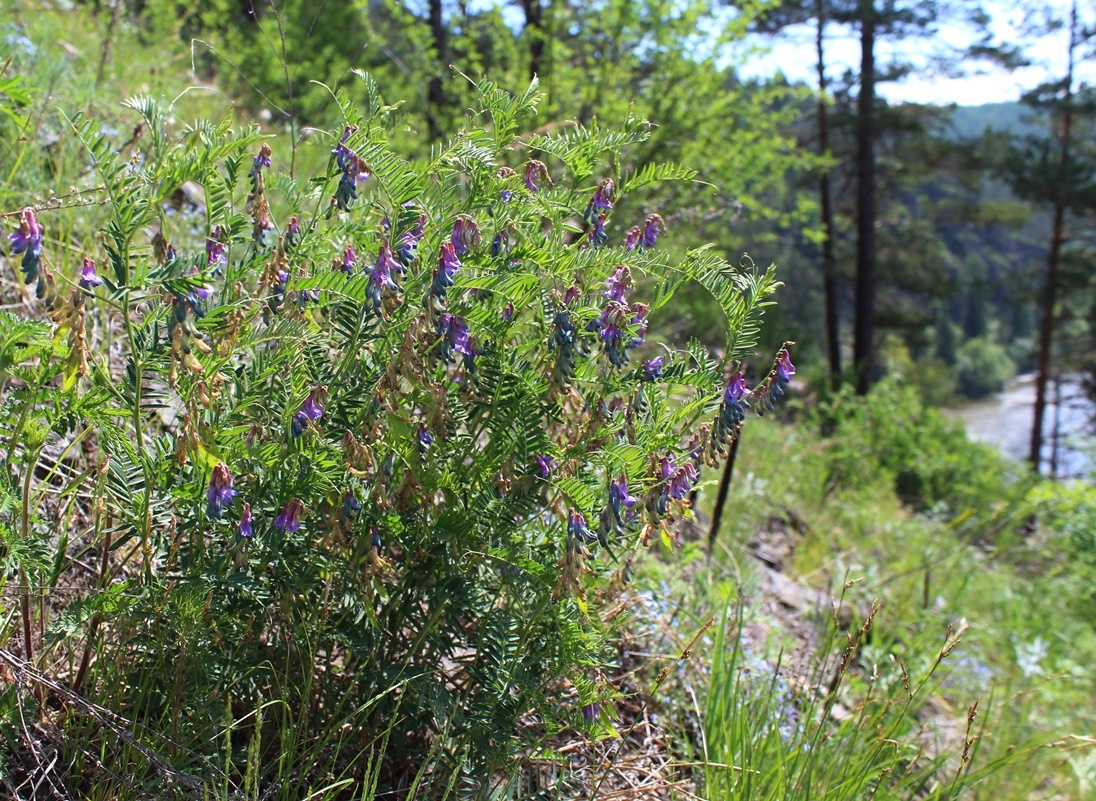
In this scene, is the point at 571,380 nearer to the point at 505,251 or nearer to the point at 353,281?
the point at 505,251

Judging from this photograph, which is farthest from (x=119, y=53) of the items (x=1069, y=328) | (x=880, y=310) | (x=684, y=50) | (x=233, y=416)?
(x=1069, y=328)

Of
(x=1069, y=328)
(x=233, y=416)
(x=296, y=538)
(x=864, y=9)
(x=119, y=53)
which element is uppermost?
(x=864, y=9)

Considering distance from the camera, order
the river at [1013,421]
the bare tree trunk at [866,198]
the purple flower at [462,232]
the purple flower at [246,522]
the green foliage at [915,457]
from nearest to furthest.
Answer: the purple flower at [246,522], the purple flower at [462,232], the green foliage at [915,457], the bare tree trunk at [866,198], the river at [1013,421]

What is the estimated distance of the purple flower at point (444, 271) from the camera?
1.35 m

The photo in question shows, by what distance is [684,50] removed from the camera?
6.64 metres

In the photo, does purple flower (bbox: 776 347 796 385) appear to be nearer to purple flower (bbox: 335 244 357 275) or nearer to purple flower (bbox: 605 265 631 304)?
purple flower (bbox: 605 265 631 304)

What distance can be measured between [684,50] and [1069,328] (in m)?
17.0

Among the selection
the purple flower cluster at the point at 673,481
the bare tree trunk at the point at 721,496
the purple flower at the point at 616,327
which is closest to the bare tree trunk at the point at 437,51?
the bare tree trunk at the point at 721,496

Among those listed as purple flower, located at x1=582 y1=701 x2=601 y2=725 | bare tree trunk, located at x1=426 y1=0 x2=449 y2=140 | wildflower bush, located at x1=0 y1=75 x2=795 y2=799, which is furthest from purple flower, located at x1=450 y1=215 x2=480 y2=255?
bare tree trunk, located at x1=426 y1=0 x2=449 y2=140

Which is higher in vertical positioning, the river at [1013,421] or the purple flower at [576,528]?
the purple flower at [576,528]

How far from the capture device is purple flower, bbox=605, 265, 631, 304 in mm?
1550

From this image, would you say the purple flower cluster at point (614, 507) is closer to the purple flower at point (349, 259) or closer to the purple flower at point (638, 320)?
the purple flower at point (638, 320)

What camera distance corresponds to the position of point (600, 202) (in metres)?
1.70

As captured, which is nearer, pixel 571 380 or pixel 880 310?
pixel 571 380
